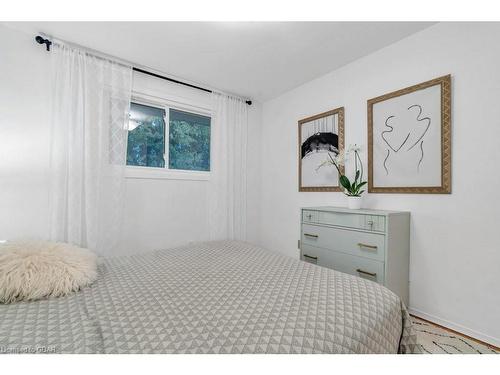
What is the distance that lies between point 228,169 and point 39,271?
229 centimetres

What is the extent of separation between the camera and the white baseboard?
1634 millimetres

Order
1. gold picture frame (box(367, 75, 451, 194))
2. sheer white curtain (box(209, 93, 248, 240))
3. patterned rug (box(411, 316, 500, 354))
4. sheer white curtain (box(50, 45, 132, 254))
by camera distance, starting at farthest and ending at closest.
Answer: sheer white curtain (box(209, 93, 248, 240)) → sheer white curtain (box(50, 45, 132, 254)) → gold picture frame (box(367, 75, 451, 194)) → patterned rug (box(411, 316, 500, 354))

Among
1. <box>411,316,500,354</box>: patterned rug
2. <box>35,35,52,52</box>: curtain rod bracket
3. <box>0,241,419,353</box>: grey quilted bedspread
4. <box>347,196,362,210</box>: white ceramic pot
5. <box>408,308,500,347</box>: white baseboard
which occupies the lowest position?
<box>411,316,500,354</box>: patterned rug

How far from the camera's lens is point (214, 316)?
876 millimetres

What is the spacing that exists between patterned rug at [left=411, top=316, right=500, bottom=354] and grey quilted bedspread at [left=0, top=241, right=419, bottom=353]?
0.76m

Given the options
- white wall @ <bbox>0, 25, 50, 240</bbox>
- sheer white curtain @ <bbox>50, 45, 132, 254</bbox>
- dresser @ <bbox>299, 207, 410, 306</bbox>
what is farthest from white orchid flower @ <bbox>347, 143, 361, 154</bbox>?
white wall @ <bbox>0, 25, 50, 240</bbox>

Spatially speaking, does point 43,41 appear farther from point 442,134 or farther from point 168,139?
point 442,134

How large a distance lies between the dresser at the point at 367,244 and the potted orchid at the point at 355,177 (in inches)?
9.4

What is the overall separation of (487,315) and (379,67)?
2.16 meters

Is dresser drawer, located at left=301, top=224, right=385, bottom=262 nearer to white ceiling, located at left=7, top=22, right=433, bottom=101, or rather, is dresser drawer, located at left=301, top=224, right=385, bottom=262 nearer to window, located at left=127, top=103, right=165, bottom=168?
white ceiling, located at left=7, top=22, right=433, bottom=101

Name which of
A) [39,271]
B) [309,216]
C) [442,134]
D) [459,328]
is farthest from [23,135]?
[459,328]

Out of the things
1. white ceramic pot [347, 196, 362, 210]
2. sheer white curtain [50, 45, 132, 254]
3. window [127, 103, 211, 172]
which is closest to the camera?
sheer white curtain [50, 45, 132, 254]
